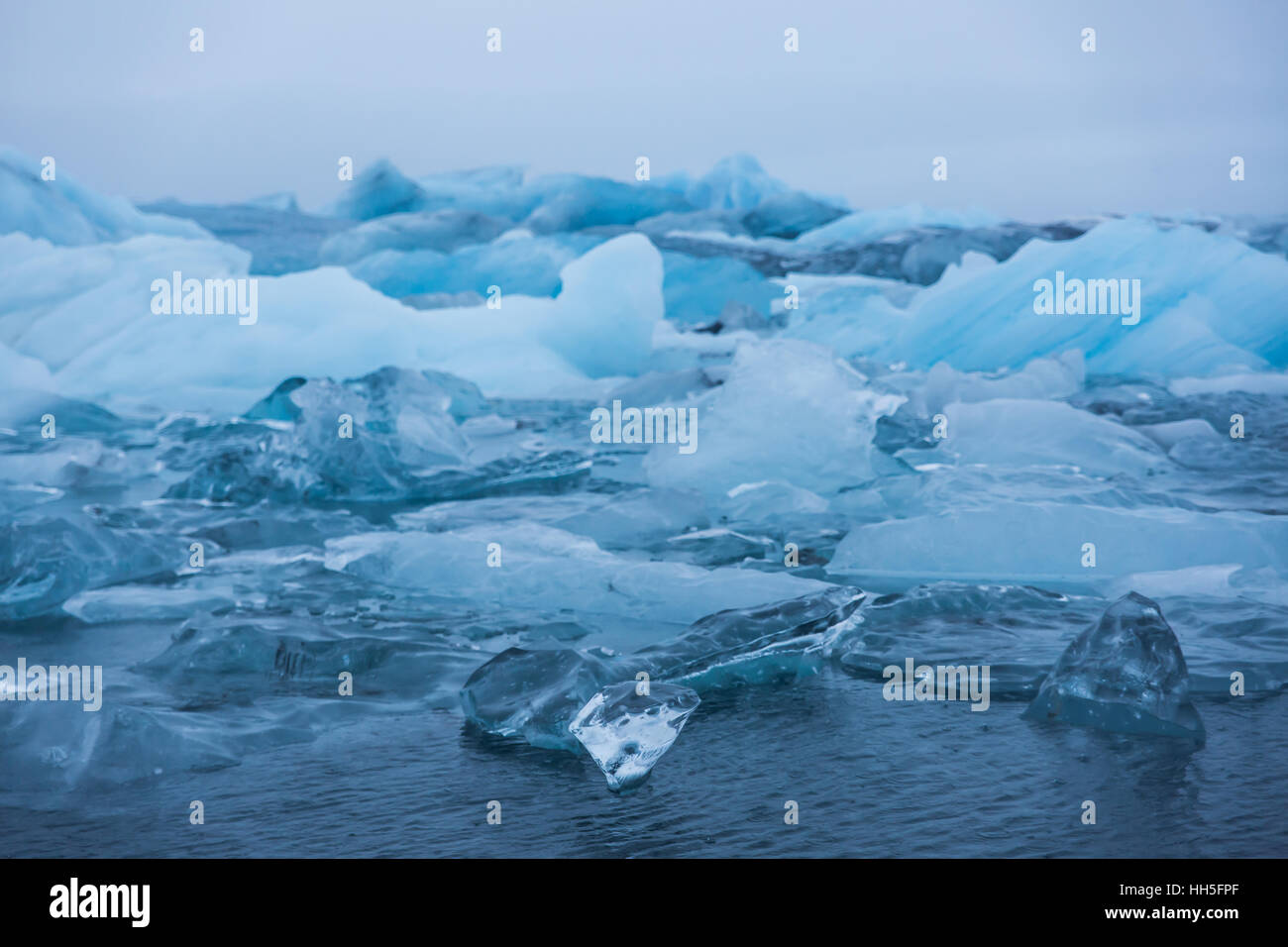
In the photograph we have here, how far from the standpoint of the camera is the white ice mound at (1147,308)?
881 centimetres

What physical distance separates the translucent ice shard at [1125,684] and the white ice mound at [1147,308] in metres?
7.04

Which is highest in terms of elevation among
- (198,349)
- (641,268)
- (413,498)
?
(641,268)

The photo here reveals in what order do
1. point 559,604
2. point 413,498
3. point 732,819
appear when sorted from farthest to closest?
1. point 413,498
2. point 559,604
3. point 732,819

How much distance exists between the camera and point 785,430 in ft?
17.0

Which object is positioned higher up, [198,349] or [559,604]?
[198,349]

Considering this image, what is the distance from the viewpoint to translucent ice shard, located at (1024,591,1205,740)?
→ 221cm

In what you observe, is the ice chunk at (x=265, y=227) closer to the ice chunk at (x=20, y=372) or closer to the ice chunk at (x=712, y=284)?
the ice chunk at (x=712, y=284)

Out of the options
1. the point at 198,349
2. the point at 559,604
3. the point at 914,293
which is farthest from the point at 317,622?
the point at 914,293

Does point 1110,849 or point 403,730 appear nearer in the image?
point 1110,849

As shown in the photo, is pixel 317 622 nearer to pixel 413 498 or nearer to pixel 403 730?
pixel 403 730

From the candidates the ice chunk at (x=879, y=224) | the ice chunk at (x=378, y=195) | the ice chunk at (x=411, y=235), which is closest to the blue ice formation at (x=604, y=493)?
the ice chunk at (x=411, y=235)

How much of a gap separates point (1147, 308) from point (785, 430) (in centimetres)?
502
